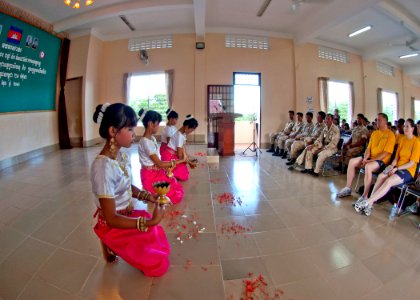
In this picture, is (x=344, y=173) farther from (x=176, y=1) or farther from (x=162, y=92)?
(x=162, y=92)

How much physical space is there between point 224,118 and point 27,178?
13.8ft

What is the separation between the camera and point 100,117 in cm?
116

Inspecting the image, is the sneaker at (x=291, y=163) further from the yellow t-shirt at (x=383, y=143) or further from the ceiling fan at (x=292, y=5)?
the ceiling fan at (x=292, y=5)

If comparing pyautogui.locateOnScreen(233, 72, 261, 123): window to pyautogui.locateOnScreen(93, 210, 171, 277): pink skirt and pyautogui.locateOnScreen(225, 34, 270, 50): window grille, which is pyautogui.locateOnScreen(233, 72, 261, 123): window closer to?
pyautogui.locateOnScreen(225, 34, 270, 50): window grille

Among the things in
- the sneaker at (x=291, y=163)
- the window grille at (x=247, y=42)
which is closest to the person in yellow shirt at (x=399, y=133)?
the sneaker at (x=291, y=163)

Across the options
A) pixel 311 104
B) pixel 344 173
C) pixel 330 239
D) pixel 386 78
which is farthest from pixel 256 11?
pixel 386 78

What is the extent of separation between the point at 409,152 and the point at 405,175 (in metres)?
0.28

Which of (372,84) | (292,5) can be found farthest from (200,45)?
(372,84)

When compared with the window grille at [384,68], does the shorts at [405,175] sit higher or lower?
lower

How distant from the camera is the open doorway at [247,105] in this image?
7.11 meters

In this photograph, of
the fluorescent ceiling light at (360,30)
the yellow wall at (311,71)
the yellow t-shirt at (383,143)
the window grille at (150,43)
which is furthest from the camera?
the yellow wall at (311,71)

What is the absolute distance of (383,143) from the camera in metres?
2.96

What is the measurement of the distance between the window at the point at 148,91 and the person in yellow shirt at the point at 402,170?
612 centimetres

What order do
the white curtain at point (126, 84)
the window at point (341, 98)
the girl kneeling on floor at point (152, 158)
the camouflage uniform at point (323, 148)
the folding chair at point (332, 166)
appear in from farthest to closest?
1. the window at point (341, 98)
2. the white curtain at point (126, 84)
3. the folding chair at point (332, 166)
4. the camouflage uniform at point (323, 148)
5. the girl kneeling on floor at point (152, 158)
